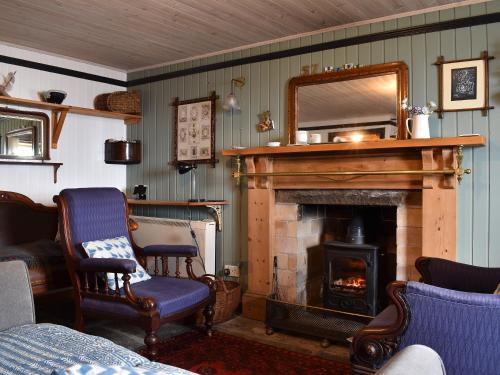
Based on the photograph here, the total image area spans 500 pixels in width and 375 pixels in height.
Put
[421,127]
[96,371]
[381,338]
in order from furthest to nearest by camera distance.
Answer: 1. [421,127]
2. [381,338]
3. [96,371]

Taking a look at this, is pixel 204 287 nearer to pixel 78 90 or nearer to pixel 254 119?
pixel 254 119

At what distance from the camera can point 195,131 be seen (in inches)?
169

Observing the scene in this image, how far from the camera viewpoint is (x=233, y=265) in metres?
4.00

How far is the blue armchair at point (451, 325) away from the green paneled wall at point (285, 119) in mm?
1464

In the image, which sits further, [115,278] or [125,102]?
[125,102]

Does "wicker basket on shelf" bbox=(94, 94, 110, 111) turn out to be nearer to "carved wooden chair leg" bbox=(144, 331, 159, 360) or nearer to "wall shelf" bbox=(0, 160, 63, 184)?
"wall shelf" bbox=(0, 160, 63, 184)

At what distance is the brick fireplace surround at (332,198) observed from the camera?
289cm

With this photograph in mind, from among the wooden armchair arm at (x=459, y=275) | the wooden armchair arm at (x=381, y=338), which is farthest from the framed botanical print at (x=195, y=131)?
the wooden armchair arm at (x=381, y=338)

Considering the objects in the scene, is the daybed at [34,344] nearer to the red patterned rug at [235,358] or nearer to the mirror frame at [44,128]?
the red patterned rug at [235,358]

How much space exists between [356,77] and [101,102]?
2.61m

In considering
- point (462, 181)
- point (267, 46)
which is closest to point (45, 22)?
point (267, 46)

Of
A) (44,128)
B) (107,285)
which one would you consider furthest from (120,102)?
(107,285)

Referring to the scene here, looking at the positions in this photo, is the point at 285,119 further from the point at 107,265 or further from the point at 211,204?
the point at 107,265

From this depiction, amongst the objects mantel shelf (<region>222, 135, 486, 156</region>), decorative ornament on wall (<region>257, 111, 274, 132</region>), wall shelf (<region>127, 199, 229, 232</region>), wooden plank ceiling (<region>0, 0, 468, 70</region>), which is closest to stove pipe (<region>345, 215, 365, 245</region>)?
mantel shelf (<region>222, 135, 486, 156</region>)
